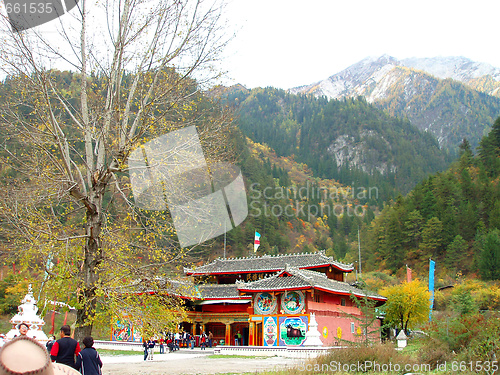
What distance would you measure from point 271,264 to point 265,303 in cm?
717

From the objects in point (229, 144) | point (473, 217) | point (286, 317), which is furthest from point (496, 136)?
point (229, 144)

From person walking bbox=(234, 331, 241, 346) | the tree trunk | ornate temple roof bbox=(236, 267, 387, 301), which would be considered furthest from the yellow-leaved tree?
the tree trunk

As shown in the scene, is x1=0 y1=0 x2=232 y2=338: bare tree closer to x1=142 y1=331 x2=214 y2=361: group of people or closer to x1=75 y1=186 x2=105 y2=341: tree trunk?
x1=75 y1=186 x2=105 y2=341: tree trunk

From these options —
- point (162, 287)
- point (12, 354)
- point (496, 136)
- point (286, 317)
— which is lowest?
point (286, 317)

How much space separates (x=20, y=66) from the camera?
9.27 meters

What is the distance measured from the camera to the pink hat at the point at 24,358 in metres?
2.45

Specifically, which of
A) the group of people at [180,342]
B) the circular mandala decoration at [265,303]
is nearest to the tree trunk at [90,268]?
the group of people at [180,342]

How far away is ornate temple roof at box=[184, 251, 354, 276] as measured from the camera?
3484cm

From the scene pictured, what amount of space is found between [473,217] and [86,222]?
202 feet

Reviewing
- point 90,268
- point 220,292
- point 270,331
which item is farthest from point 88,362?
point 220,292

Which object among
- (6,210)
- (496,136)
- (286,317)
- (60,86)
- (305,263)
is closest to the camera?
(6,210)

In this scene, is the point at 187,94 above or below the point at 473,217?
above

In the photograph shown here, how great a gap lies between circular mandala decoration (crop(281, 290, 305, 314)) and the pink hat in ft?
87.7

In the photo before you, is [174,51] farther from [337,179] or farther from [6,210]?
[337,179]
